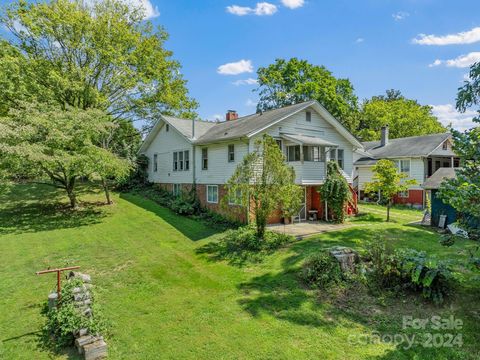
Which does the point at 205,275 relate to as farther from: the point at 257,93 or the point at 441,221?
the point at 257,93

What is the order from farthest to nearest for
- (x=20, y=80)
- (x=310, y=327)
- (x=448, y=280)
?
1. (x=20, y=80)
2. (x=448, y=280)
3. (x=310, y=327)

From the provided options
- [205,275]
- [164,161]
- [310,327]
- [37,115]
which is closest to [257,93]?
[164,161]

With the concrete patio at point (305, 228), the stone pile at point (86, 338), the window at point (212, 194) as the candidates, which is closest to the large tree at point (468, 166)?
the concrete patio at point (305, 228)

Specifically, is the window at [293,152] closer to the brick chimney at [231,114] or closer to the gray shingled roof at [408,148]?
the brick chimney at [231,114]

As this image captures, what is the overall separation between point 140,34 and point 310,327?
1106 inches

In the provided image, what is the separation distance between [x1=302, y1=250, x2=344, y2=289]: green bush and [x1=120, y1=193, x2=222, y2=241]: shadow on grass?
258 inches

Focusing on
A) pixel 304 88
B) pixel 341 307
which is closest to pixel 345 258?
pixel 341 307

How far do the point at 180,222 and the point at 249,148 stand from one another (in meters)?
6.00

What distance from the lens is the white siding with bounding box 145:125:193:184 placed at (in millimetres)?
21391

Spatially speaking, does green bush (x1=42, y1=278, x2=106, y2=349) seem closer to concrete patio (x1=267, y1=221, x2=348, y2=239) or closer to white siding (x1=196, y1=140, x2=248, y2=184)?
concrete patio (x1=267, y1=221, x2=348, y2=239)

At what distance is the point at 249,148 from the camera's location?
16.2 m

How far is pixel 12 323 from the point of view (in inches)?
284

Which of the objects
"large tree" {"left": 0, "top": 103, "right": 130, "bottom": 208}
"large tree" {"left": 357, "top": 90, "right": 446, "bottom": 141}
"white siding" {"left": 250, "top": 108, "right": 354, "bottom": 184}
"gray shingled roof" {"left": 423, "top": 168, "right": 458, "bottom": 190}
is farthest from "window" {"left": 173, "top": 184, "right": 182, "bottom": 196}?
"large tree" {"left": 357, "top": 90, "right": 446, "bottom": 141}

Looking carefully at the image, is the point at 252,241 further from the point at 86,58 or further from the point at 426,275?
the point at 86,58
